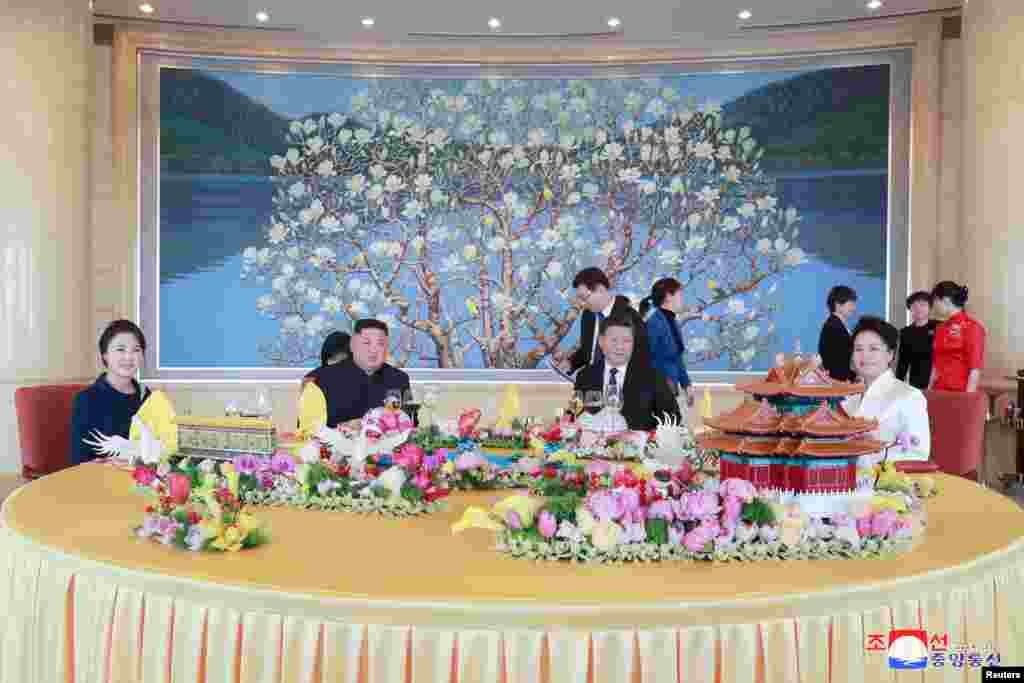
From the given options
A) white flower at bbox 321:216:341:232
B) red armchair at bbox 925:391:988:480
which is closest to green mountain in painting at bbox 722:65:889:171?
white flower at bbox 321:216:341:232

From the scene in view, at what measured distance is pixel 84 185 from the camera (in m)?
7.27

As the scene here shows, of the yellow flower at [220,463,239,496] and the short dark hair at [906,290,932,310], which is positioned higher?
the short dark hair at [906,290,932,310]

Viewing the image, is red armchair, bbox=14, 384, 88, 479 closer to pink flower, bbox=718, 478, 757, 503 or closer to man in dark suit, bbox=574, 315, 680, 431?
man in dark suit, bbox=574, 315, 680, 431

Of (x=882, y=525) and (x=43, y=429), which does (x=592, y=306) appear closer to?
(x=43, y=429)

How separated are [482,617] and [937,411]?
9.71ft

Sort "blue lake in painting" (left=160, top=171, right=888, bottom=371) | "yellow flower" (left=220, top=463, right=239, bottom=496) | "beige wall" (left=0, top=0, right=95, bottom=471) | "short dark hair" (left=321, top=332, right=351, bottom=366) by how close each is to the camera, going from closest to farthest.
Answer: "yellow flower" (left=220, top=463, right=239, bottom=496) → "short dark hair" (left=321, top=332, right=351, bottom=366) → "beige wall" (left=0, top=0, right=95, bottom=471) → "blue lake in painting" (left=160, top=171, right=888, bottom=371)

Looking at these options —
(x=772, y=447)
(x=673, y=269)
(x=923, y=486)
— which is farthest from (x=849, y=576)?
(x=673, y=269)

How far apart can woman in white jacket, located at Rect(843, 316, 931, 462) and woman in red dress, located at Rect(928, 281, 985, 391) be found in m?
3.03

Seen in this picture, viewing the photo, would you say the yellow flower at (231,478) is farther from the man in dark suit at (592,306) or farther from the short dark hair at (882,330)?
the man in dark suit at (592,306)

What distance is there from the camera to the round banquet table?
1.74 metres

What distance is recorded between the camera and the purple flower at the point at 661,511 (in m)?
2.06

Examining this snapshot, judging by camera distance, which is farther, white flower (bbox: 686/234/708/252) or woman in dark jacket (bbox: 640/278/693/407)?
white flower (bbox: 686/234/708/252)

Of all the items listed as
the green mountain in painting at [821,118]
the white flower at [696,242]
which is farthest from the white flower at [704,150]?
the white flower at [696,242]

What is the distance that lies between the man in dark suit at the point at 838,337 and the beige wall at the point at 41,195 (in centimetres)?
509
